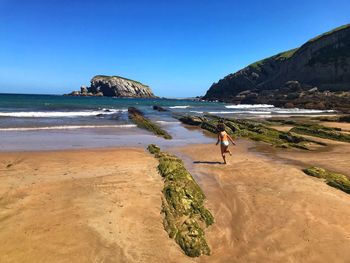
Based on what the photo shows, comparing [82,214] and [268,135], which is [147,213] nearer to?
[82,214]

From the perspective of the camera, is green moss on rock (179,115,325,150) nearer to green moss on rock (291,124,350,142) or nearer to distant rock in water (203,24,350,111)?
green moss on rock (291,124,350,142)

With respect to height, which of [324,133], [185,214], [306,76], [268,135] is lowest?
[268,135]

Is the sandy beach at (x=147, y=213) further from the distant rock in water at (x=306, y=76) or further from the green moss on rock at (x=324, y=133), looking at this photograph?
the distant rock in water at (x=306, y=76)

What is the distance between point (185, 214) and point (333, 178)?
6565mm

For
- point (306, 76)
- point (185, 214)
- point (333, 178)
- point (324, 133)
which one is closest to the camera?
point (185, 214)

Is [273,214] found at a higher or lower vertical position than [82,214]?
lower

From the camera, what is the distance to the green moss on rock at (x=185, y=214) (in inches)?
262

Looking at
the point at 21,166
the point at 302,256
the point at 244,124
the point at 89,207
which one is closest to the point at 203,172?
the point at 89,207

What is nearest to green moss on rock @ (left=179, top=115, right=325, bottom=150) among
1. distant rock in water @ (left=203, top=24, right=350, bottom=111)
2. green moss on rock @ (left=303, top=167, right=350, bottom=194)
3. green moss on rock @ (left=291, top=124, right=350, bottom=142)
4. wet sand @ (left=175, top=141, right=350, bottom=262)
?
green moss on rock @ (left=291, top=124, right=350, bottom=142)

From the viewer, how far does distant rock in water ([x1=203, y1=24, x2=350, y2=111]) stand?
85438 mm

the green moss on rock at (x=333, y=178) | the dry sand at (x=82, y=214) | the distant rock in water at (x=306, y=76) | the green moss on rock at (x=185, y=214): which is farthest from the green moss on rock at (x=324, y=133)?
the distant rock in water at (x=306, y=76)

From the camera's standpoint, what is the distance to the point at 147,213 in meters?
8.06

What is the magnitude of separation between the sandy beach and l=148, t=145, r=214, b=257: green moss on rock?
19cm

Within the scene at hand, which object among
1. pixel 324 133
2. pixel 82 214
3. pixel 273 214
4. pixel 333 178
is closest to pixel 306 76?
pixel 324 133
